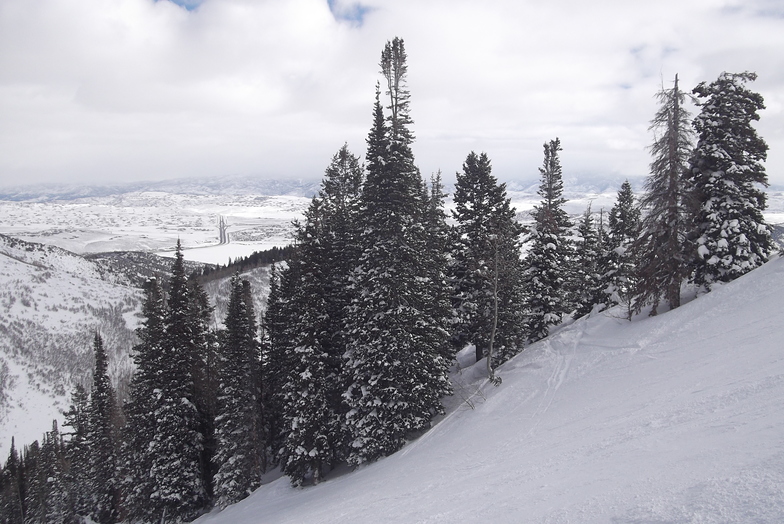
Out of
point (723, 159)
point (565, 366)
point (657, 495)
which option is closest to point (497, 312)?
point (565, 366)

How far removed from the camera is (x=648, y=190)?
2545 centimetres

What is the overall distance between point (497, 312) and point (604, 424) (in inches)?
513

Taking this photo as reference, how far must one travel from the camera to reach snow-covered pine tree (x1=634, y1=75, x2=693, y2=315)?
2370cm

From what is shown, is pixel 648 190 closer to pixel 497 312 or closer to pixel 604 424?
pixel 497 312

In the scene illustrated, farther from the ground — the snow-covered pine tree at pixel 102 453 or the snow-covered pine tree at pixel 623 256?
the snow-covered pine tree at pixel 623 256

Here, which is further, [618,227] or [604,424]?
[618,227]

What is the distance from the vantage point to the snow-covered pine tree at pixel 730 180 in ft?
78.4

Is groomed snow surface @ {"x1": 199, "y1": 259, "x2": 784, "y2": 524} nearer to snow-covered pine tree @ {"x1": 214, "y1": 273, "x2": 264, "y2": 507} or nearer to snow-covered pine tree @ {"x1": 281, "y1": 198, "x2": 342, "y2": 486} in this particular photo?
snow-covered pine tree @ {"x1": 281, "y1": 198, "x2": 342, "y2": 486}

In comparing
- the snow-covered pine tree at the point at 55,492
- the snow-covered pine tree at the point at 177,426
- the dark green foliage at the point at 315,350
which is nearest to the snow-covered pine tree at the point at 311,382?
the dark green foliage at the point at 315,350

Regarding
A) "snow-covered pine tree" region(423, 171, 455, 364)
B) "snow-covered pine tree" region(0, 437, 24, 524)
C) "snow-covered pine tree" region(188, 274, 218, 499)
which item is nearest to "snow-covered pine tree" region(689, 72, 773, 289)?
"snow-covered pine tree" region(423, 171, 455, 364)

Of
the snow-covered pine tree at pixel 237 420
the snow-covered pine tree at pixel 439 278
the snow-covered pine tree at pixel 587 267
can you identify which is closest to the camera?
the snow-covered pine tree at pixel 439 278

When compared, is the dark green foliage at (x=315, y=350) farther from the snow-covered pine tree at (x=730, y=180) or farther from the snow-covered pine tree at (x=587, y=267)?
the snow-covered pine tree at (x=587, y=267)

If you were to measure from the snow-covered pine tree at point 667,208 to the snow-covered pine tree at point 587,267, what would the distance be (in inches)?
571

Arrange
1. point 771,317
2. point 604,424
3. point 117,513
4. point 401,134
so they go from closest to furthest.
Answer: point 604,424, point 771,317, point 401,134, point 117,513
